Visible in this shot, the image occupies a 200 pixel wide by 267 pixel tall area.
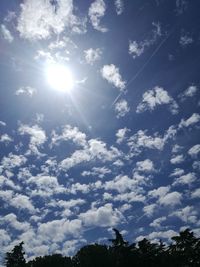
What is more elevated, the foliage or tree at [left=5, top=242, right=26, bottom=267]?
tree at [left=5, top=242, right=26, bottom=267]

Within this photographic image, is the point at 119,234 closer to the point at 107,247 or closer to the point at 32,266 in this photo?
the point at 107,247

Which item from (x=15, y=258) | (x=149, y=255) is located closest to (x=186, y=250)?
(x=149, y=255)

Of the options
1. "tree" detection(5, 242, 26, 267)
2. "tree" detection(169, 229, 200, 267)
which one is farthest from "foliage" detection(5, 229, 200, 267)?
"tree" detection(5, 242, 26, 267)

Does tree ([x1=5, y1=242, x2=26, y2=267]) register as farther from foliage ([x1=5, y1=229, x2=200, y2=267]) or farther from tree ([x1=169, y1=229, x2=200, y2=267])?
tree ([x1=169, y1=229, x2=200, y2=267])

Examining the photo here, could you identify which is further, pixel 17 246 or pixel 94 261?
pixel 17 246

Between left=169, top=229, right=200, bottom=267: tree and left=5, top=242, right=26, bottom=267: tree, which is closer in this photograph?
left=169, top=229, right=200, bottom=267: tree

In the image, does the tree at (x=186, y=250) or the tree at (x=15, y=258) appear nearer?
the tree at (x=186, y=250)

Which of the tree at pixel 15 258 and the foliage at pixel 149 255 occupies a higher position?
the tree at pixel 15 258

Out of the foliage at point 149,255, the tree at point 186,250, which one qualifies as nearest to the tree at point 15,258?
the foliage at point 149,255

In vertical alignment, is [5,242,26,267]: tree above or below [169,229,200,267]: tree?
above

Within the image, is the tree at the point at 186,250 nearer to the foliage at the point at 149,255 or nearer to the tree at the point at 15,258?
the foliage at the point at 149,255

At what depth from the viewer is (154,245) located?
171ft

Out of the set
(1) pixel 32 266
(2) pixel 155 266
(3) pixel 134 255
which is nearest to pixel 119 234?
(3) pixel 134 255

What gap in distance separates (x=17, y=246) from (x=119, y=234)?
33738 mm
